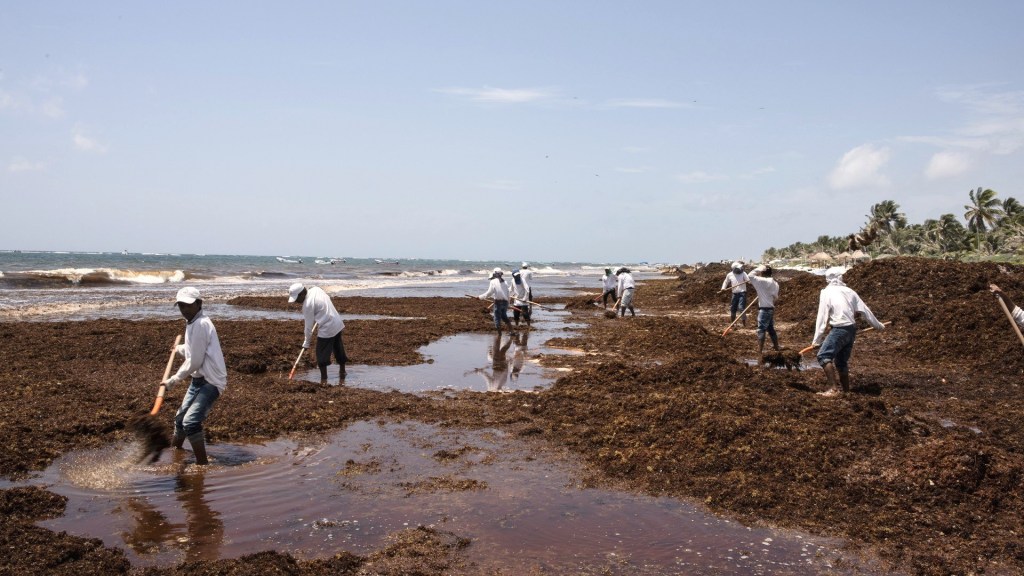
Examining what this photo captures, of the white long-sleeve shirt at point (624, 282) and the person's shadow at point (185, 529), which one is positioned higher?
the white long-sleeve shirt at point (624, 282)

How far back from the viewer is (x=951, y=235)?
67.4m

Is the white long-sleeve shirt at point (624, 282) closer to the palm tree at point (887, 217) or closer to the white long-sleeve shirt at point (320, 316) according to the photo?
the white long-sleeve shirt at point (320, 316)

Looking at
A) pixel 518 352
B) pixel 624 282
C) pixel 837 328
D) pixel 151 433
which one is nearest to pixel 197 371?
pixel 151 433

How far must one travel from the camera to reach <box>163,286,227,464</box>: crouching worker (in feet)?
21.9

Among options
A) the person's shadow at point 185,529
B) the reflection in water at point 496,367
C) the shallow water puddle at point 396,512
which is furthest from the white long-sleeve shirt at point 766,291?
the person's shadow at point 185,529

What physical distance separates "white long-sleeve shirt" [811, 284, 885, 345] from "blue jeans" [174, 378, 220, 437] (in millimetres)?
7671

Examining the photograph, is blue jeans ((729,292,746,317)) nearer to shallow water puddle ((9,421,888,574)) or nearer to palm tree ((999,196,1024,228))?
shallow water puddle ((9,421,888,574))

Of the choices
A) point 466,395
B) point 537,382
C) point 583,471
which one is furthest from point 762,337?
point 583,471

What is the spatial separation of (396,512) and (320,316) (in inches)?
237

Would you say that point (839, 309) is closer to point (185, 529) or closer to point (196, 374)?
point (196, 374)

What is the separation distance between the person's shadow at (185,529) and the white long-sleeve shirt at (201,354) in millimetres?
1067

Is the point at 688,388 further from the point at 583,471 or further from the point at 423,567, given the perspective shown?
the point at 423,567

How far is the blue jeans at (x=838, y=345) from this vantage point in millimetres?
9492

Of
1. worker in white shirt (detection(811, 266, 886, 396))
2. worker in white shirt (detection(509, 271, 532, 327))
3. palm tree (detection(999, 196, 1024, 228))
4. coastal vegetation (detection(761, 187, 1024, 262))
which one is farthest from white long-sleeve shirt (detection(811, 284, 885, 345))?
palm tree (detection(999, 196, 1024, 228))
